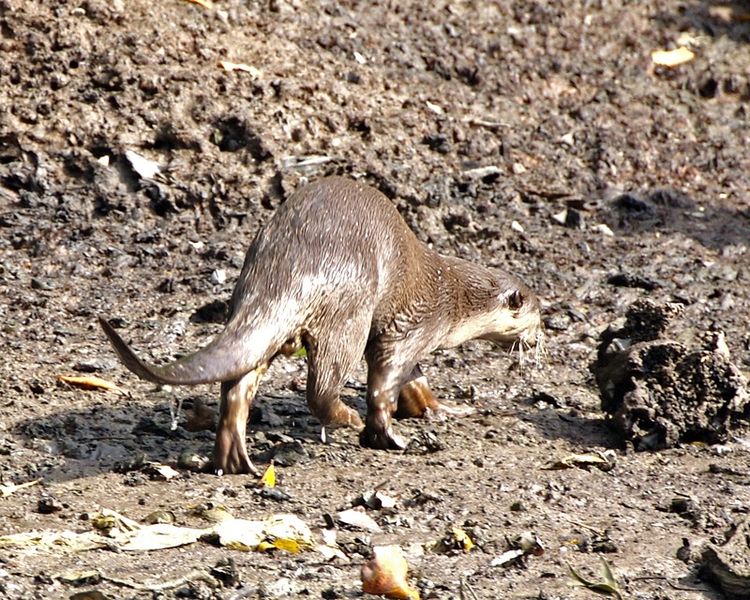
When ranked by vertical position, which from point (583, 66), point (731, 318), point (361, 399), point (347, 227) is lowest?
point (361, 399)

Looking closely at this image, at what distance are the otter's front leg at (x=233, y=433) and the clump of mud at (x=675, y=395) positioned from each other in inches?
55.7

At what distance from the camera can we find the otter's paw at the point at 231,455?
425 cm

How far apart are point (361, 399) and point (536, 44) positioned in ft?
11.4

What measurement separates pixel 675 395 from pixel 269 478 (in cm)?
156

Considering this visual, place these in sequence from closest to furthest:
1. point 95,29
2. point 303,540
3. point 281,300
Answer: point 303,540 → point 281,300 → point 95,29

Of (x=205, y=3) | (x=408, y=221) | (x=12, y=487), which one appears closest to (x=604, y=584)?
(x=12, y=487)

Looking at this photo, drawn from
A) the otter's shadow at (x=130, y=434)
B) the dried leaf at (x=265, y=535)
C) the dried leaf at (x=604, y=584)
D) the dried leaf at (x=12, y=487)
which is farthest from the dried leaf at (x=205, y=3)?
the dried leaf at (x=604, y=584)

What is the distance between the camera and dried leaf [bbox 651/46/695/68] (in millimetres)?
8438

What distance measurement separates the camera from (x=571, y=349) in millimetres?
5977

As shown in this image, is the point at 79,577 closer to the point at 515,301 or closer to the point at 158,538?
the point at 158,538

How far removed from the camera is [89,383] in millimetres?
4953

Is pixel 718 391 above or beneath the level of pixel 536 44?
beneath

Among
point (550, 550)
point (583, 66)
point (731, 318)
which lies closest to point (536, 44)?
point (583, 66)

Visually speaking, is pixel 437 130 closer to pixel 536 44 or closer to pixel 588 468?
pixel 536 44
